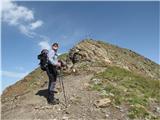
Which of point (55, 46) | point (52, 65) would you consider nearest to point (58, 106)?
point (52, 65)

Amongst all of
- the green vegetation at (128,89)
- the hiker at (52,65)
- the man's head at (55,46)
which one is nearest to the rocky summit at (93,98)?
the green vegetation at (128,89)

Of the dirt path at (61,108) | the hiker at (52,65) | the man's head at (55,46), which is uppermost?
the man's head at (55,46)

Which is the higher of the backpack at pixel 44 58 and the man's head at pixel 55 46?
the man's head at pixel 55 46

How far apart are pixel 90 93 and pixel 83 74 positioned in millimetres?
4379

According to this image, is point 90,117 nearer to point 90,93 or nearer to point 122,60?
point 90,93

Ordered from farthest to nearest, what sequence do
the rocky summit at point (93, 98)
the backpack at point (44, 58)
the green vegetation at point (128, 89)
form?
the green vegetation at point (128, 89) → the backpack at point (44, 58) → the rocky summit at point (93, 98)

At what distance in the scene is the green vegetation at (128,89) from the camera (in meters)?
19.8

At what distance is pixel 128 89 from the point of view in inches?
882

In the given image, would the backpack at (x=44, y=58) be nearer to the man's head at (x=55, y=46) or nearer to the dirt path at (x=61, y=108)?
the man's head at (x=55, y=46)

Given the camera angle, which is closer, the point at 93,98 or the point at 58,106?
the point at 58,106

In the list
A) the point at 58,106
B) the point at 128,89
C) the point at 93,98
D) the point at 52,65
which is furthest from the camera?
the point at 128,89

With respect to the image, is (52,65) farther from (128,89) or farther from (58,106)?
(128,89)

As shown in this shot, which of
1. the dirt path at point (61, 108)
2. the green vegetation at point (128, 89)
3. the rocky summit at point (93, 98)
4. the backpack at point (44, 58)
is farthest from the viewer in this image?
the green vegetation at point (128, 89)

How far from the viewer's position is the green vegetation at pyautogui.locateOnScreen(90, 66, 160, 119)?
64.8 feet
